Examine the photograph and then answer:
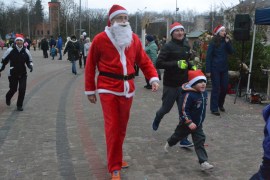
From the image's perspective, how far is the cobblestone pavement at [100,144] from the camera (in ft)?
15.3

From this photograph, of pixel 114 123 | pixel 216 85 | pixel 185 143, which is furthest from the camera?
pixel 216 85

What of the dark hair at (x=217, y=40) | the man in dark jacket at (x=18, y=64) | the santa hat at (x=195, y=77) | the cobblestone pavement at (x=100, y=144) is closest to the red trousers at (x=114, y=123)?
the cobblestone pavement at (x=100, y=144)

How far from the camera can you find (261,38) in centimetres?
1194

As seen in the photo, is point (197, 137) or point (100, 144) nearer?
point (197, 137)

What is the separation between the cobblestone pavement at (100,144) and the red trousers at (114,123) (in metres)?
0.33

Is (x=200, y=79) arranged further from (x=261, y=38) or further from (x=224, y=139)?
(x=261, y=38)

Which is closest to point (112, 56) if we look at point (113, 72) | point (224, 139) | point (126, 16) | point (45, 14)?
point (113, 72)

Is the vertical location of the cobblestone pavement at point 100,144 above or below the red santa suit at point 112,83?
below

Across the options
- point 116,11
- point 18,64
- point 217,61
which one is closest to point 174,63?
point 116,11

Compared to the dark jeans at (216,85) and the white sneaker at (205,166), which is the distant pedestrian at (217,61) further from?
the white sneaker at (205,166)

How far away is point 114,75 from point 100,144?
1920mm

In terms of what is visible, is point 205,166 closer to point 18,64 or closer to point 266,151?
point 266,151

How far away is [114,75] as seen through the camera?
14.1ft

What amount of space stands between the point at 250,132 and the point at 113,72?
11.7 feet
